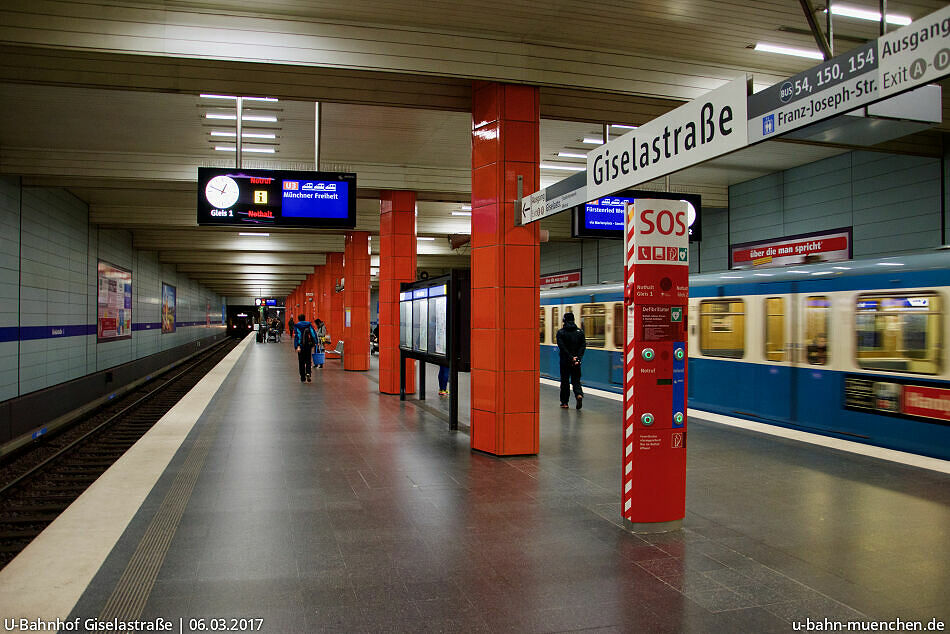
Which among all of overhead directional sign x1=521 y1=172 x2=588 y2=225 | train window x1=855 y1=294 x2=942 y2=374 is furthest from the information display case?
train window x1=855 y1=294 x2=942 y2=374

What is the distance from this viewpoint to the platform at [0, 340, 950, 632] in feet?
11.3

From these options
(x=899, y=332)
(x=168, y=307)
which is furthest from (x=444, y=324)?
(x=168, y=307)

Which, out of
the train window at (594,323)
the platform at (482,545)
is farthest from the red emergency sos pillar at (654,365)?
Result: the train window at (594,323)

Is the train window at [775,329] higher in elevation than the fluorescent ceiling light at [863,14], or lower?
lower

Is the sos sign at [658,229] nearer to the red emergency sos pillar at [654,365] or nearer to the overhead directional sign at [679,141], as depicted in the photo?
the red emergency sos pillar at [654,365]

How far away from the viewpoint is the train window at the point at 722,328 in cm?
995

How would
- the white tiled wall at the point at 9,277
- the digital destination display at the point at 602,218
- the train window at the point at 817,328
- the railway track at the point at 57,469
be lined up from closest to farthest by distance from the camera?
the railway track at the point at 57,469 → the train window at the point at 817,328 → the digital destination display at the point at 602,218 → the white tiled wall at the point at 9,277

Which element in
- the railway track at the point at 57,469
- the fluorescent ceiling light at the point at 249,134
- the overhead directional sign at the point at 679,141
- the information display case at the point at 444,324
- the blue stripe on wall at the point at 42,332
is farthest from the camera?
the blue stripe on wall at the point at 42,332

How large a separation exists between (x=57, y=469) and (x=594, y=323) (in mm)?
10276

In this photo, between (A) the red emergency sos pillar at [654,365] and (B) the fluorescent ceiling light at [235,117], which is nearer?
(A) the red emergency sos pillar at [654,365]

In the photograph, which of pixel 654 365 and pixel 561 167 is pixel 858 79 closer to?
pixel 654 365

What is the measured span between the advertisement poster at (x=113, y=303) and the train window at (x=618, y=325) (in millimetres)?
13569

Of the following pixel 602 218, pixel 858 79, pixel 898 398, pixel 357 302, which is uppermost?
pixel 602 218

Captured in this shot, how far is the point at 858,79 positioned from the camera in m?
2.98
